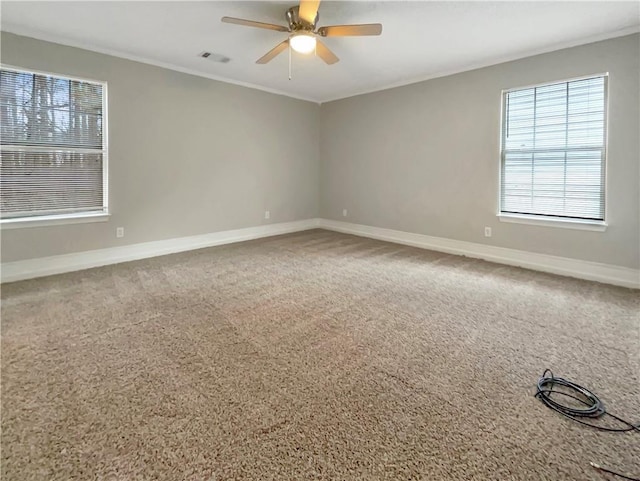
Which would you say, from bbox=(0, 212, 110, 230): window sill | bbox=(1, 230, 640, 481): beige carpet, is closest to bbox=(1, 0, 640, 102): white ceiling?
bbox=(0, 212, 110, 230): window sill

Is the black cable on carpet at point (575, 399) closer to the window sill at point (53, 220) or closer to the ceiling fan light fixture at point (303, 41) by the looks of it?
the ceiling fan light fixture at point (303, 41)

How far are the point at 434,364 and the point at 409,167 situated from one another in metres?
3.84

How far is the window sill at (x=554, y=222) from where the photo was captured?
3.73 meters

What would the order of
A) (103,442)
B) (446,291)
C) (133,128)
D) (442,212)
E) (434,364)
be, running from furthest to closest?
(442,212)
(133,128)
(446,291)
(434,364)
(103,442)

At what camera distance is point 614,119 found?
3.55 meters

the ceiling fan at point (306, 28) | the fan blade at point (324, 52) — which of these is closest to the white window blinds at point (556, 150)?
the fan blade at point (324, 52)

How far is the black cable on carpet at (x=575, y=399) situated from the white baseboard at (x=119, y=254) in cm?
444

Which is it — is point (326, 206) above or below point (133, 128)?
below

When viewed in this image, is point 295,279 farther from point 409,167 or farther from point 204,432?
point 409,167

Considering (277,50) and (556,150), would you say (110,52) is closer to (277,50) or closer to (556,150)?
(277,50)

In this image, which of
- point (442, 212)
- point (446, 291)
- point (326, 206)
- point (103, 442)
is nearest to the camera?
point (103, 442)

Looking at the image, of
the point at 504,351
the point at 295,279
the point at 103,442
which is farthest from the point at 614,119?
the point at 103,442

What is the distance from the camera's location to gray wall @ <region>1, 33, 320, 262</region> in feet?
12.8

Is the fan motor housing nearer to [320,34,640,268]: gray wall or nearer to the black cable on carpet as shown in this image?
[320,34,640,268]: gray wall
